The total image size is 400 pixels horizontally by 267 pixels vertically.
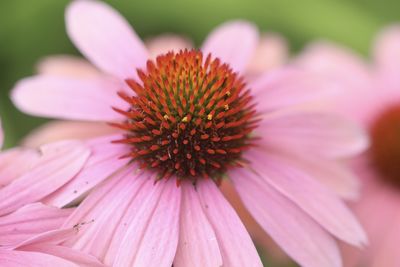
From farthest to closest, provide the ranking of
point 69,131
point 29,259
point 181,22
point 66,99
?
point 181,22 → point 69,131 → point 66,99 → point 29,259

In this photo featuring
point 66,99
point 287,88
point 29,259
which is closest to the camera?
point 29,259

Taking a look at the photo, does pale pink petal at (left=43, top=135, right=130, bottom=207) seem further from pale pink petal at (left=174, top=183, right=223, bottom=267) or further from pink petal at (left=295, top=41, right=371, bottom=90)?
pink petal at (left=295, top=41, right=371, bottom=90)

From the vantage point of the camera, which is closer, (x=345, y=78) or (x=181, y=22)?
(x=345, y=78)

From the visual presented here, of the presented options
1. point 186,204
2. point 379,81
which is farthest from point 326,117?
point 379,81

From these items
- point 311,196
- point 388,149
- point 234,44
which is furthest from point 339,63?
point 311,196

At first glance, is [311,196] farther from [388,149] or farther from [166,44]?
[166,44]

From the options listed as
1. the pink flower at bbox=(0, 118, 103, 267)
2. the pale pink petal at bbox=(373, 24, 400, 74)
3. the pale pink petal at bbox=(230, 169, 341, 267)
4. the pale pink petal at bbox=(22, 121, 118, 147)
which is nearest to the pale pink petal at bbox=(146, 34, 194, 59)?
the pale pink petal at bbox=(22, 121, 118, 147)

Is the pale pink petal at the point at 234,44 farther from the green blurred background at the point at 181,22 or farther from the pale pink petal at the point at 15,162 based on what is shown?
the green blurred background at the point at 181,22

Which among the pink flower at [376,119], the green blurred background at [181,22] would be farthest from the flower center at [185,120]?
the green blurred background at [181,22]
